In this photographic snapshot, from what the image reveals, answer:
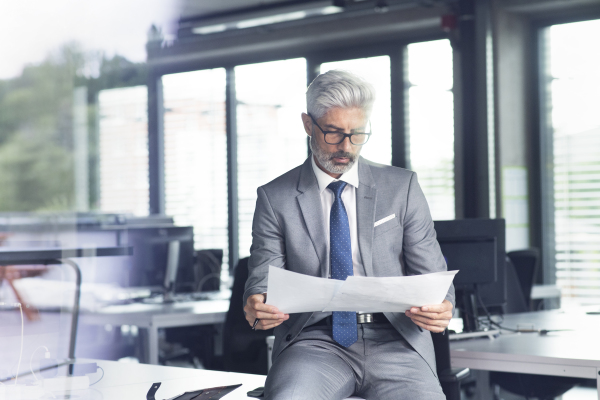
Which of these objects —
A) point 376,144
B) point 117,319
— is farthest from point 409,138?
point 117,319

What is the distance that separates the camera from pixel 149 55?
773cm

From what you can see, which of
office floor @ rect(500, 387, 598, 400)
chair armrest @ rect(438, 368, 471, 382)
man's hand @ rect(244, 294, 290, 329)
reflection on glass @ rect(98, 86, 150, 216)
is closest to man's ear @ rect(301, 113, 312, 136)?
man's hand @ rect(244, 294, 290, 329)

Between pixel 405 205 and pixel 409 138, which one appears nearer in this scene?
pixel 405 205

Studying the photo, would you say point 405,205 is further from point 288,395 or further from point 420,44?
point 420,44

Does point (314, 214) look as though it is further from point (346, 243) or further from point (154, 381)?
point (154, 381)

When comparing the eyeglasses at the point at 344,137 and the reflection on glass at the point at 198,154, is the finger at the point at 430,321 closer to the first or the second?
the eyeglasses at the point at 344,137

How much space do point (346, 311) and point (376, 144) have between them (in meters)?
4.49

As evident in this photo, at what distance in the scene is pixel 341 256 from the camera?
183cm

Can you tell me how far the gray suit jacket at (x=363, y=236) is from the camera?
1.84 m

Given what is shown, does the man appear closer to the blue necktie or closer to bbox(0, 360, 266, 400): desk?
the blue necktie

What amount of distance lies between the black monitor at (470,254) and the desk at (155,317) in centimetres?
137

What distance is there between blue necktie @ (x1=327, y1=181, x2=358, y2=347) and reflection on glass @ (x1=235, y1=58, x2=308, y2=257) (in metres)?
4.75

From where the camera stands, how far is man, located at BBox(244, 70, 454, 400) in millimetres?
1767

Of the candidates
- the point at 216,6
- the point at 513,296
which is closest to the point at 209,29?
the point at 216,6
